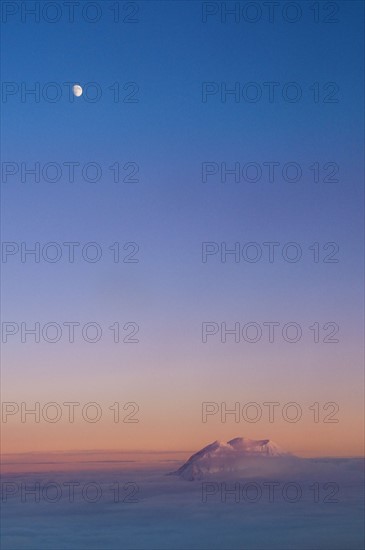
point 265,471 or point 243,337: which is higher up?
point 243,337

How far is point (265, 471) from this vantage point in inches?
316

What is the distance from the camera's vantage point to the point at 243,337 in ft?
26.1

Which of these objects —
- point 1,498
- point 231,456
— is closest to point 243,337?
point 231,456

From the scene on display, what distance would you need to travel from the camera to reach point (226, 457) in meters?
7.98

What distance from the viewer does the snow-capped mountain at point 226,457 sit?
7.96m

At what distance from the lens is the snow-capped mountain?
26.1ft

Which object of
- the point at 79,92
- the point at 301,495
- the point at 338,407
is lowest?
the point at 301,495

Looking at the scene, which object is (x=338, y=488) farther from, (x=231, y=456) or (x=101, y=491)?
(x=101, y=491)

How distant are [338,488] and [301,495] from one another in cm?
27

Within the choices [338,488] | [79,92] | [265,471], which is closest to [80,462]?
[265,471]

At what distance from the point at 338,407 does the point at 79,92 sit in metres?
2.72

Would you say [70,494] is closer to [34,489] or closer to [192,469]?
[34,489]

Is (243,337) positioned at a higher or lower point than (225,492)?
higher

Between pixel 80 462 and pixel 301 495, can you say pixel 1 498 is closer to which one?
pixel 80 462
